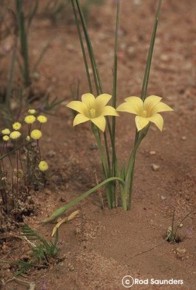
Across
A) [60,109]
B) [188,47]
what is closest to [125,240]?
[60,109]

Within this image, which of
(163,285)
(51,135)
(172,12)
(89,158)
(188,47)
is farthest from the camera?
(172,12)

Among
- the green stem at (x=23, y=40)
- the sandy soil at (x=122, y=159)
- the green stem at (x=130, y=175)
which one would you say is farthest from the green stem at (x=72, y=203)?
the green stem at (x=23, y=40)

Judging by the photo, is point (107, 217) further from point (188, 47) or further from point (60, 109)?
point (188, 47)

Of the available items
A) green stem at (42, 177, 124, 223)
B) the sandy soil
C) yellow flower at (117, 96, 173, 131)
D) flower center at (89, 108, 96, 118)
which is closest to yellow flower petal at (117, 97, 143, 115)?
yellow flower at (117, 96, 173, 131)

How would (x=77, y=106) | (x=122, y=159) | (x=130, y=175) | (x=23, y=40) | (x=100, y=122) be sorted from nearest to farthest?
(x=100, y=122)
(x=77, y=106)
(x=130, y=175)
(x=122, y=159)
(x=23, y=40)

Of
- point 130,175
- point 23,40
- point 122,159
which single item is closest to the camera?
point 130,175

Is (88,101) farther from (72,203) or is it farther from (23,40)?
(23,40)

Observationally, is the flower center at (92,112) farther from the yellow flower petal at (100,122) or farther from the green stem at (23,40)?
the green stem at (23,40)

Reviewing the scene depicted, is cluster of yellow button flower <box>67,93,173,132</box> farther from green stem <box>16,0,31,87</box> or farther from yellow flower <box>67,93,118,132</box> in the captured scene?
→ green stem <box>16,0,31,87</box>

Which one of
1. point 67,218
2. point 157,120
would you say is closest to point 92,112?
point 157,120
